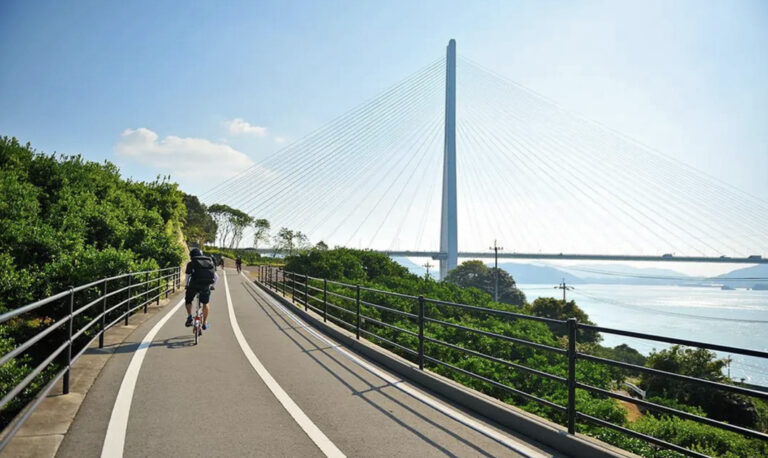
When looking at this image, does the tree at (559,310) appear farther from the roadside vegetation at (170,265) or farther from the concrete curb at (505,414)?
the concrete curb at (505,414)

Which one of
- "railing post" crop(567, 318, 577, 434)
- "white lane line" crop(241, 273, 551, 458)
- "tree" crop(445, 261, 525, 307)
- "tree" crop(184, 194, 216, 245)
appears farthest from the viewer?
"tree" crop(184, 194, 216, 245)

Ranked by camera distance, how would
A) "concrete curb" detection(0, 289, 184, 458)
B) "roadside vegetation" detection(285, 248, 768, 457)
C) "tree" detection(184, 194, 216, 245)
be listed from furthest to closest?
"tree" detection(184, 194, 216, 245) → "roadside vegetation" detection(285, 248, 768, 457) → "concrete curb" detection(0, 289, 184, 458)

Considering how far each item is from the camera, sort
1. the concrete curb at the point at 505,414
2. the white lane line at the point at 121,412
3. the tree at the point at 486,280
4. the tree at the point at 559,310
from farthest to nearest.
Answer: the tree at the point at 486,280 < the tree at the point at 559,310 < the concrete curb at the point at 505,414 < the white lane line at the point at 121,412

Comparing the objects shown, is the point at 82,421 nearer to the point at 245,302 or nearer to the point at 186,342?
the point at 186,342

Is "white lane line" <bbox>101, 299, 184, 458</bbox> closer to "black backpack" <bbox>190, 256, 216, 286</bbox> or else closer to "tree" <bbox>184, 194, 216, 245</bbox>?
"black backpack" <bbox>190, 256, 216, 286</bbox>

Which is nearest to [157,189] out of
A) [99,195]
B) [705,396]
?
[99,195]

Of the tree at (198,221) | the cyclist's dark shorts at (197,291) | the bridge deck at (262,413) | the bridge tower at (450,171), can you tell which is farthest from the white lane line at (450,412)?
the tree at (198,221)

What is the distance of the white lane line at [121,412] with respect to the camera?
3.85m

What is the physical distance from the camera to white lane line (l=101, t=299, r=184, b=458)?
12.6 feet

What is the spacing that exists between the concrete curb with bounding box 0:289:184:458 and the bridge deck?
0.35 ft

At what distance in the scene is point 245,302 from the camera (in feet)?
59.9

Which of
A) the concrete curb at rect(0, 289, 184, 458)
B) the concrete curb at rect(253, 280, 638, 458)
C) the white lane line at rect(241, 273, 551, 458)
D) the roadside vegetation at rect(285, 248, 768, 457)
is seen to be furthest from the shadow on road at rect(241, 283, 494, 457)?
the concrete curb at rect(0, 289, 184, 458)

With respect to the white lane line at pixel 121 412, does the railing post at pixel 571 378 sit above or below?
above

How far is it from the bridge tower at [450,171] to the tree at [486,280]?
115ft
